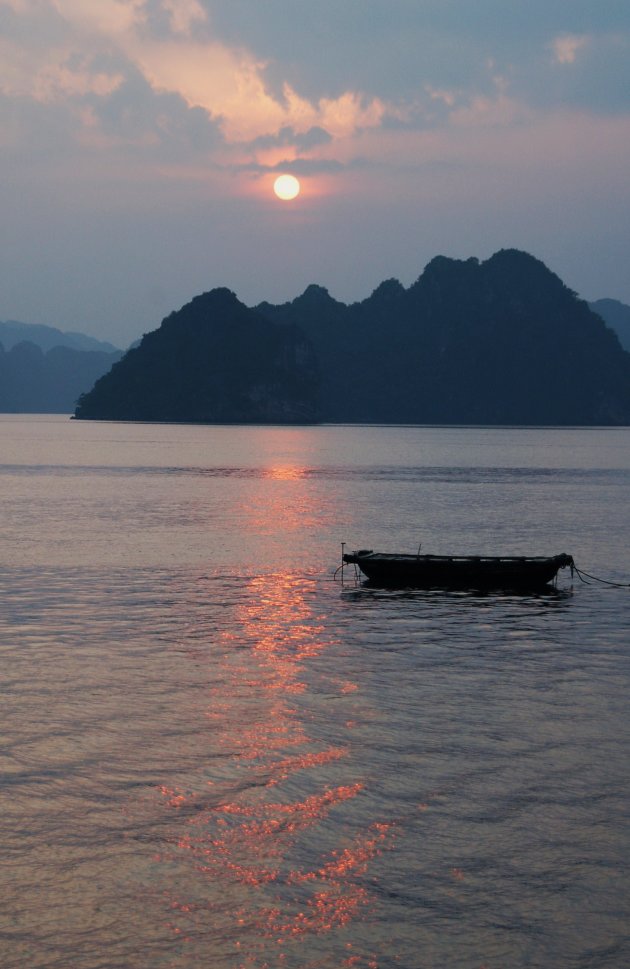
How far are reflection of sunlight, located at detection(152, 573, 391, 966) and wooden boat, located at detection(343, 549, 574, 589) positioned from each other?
16.1 m

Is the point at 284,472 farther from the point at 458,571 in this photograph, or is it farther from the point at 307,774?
the point at 307,774

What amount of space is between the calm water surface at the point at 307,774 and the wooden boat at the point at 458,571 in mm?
1115

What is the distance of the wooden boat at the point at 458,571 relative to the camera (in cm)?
4191

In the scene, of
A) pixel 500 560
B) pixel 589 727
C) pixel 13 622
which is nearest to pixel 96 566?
pixel 13 622

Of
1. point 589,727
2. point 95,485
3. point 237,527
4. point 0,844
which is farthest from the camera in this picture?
point 95,485

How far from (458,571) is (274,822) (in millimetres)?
26365

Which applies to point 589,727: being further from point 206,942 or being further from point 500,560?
point 500,560

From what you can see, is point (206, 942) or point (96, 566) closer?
point (206, 942)

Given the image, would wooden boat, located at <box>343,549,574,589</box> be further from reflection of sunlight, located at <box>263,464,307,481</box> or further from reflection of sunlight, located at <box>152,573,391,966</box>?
reflection of sunlight, located at <box>263,464,307,481</box>

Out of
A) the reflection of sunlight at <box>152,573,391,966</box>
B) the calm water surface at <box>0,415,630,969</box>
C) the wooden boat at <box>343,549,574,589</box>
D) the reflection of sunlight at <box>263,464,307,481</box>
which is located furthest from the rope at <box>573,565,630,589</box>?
the reflection of sunlight at <box>263,464,307,481</box>

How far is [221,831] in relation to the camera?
1612 centimetres

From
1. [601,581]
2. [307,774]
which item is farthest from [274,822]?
[601,581]

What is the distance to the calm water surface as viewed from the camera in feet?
43.3

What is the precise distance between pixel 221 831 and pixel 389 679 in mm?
10719
